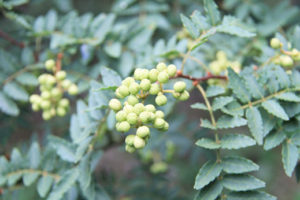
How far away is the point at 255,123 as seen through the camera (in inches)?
57.0

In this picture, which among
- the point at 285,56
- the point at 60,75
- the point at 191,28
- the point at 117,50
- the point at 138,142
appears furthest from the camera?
the point at 117,50

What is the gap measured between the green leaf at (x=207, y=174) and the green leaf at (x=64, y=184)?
2.01 feet

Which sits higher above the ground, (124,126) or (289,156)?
(124,126)

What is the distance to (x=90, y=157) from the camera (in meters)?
1.69

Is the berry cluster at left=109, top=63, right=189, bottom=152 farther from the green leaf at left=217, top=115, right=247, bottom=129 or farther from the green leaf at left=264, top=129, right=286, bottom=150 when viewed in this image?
the green leaf at left=264, top=129, right=286, bottom=150

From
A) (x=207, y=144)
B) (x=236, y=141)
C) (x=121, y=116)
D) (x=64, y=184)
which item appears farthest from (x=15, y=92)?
(x=236, y=141)

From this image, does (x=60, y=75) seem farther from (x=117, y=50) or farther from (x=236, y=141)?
(x=236, y=141)

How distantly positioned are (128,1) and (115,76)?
1.06 meters

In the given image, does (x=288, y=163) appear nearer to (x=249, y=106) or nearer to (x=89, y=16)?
(x=249, y=106)

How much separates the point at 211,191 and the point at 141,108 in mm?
471

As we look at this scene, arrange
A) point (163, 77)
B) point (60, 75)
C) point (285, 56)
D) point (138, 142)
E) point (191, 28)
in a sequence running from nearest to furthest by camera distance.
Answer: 1. point (138, 142)
2. point (163, 77)
3. point (191, 28)
4. point (285, 56)
5. point (60, 75)

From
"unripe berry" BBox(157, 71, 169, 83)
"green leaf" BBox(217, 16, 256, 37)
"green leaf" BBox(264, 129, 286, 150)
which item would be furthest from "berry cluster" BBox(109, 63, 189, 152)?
"green leaf" BBox(264, 129, 286, 150)

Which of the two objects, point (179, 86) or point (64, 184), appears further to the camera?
point (64, 184)

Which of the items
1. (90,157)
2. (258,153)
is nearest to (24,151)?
(90,157)
